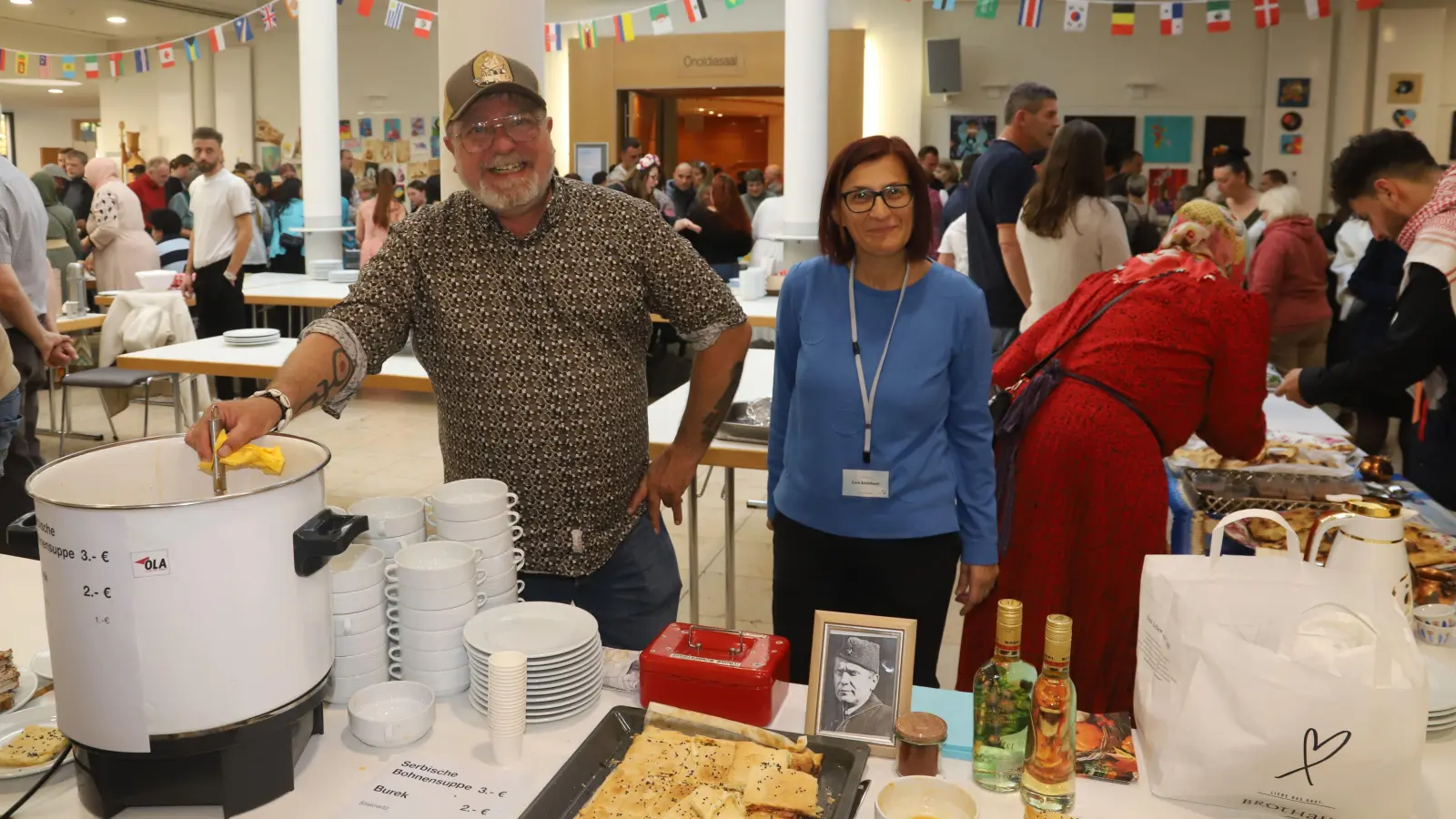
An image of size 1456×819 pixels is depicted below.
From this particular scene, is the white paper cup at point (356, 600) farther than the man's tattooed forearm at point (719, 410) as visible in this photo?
No

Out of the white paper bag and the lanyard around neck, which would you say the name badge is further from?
the white paper bag

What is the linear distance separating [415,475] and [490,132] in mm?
4030

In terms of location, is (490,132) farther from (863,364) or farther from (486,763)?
(486,763)

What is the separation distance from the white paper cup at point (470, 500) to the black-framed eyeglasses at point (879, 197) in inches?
33.7

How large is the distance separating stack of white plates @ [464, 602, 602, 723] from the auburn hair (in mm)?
961

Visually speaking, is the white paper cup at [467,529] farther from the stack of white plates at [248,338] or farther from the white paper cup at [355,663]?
the stack of white plates at [248,338]

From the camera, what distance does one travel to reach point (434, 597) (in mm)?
1489

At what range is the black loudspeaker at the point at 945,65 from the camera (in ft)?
36.6

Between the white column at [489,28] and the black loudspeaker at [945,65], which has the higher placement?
the black loudspeaker at [945,65]

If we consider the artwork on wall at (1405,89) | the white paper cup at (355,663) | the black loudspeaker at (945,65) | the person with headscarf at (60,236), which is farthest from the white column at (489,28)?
the artwork on wall at (1405,89)

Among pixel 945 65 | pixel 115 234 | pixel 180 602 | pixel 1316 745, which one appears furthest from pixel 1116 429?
pixel 945 65

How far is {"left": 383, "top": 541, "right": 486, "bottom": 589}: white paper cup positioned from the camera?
1479 mm

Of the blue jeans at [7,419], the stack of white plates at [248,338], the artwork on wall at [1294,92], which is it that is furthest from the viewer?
the artwork on wall at [1294,92]

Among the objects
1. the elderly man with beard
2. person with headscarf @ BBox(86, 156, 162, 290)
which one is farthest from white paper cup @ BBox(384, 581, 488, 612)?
person with headscarf @ BBox(86, 156, 162, 290)
